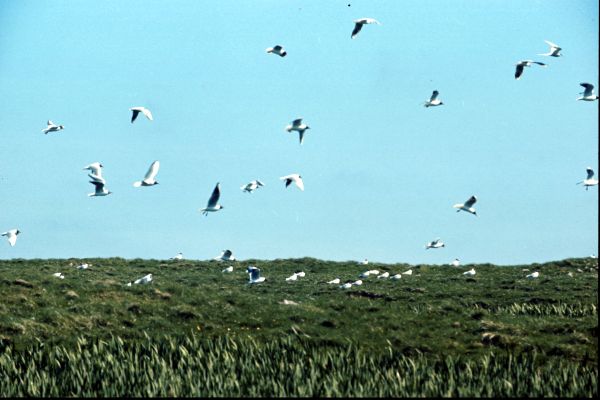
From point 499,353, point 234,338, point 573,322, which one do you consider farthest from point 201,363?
point 573,322

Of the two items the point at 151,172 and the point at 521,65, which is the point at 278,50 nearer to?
the point at 151,172

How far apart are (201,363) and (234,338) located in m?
2.79

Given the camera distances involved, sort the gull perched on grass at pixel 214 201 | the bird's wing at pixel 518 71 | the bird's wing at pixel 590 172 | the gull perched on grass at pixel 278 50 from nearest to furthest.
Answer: the gull perched on grass at pixel 214 201, the gull perched on grass at pixel 278 50, the bird's wing at pixel 518 71, the bird's wing at pixel 590 172

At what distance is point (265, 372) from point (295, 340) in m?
3.74

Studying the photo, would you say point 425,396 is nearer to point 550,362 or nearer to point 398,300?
point 550,362

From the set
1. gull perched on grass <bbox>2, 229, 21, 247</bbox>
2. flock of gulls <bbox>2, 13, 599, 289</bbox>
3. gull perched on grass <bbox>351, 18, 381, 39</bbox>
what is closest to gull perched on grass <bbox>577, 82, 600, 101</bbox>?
flock of gulls <bbox>2, 13, 599, 289</bbox>

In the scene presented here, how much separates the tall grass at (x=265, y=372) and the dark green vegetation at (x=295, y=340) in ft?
0.17

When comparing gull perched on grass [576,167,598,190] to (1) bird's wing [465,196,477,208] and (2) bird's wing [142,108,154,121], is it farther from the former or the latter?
(2) bird's wing [142,108,154,121]

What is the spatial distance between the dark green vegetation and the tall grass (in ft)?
0.17

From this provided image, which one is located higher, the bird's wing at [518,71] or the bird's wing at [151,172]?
the bird's wing at [518,71]

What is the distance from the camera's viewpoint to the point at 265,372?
20969 mm

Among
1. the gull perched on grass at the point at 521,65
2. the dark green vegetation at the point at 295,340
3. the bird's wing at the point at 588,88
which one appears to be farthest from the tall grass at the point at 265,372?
the bird's wing at the point at 588,88

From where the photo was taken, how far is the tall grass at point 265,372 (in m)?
18.8

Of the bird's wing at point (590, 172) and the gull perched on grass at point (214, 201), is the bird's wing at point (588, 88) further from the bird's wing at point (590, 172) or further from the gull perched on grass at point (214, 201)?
the gull perched on grass at point (214, 201)
